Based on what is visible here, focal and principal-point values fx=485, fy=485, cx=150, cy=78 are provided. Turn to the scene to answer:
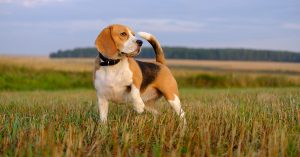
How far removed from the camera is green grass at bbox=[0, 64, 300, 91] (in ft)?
94.9

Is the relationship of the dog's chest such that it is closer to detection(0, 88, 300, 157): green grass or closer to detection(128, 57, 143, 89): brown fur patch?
detection(128, 57, 143, 89): brown fur patch

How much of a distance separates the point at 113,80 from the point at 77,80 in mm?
24052

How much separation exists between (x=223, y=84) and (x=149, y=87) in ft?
82.1

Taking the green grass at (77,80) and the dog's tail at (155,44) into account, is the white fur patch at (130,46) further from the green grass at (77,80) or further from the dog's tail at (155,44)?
the green grass at (77,80)

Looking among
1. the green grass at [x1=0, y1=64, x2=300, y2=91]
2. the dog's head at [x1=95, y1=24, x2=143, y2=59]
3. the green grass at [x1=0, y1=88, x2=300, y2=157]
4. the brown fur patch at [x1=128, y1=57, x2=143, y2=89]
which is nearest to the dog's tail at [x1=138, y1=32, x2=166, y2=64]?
the brown fur patch at [x1=128, y1=57, x2=143, y2=89]

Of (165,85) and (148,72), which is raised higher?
(148,72)

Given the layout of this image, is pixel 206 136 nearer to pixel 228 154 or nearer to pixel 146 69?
pixel 228 154

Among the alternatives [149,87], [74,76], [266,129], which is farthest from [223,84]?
[266,129]

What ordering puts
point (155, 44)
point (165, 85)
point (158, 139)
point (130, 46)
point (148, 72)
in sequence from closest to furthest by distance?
point (158, 139) → point (130, 46) → point (148, 72) → point (165, 85) → point (155, 44)

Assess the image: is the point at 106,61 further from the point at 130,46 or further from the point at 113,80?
the point at 130,46

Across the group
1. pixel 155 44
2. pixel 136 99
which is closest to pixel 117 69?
pixel 136 99

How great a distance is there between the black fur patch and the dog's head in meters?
0.83

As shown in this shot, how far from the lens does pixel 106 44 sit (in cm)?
750

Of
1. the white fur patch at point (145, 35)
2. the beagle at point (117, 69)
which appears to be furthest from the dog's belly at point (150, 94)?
the white fur patch at point (145, 35)
